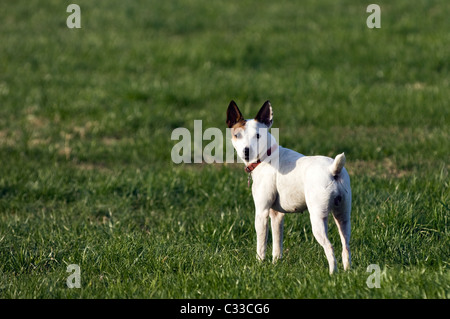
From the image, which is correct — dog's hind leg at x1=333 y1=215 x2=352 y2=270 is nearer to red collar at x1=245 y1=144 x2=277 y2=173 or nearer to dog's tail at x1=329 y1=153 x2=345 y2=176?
dog's tail at x1=329 y1=153 x2=345 y2=176

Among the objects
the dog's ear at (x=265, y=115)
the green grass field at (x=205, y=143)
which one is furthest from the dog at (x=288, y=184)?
the green grass field at (x=205, y=143)

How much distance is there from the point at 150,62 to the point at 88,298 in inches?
408

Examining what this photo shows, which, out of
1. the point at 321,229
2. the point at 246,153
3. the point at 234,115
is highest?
the point at 234,115

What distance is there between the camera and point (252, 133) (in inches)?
222

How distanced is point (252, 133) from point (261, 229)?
2.79 ft

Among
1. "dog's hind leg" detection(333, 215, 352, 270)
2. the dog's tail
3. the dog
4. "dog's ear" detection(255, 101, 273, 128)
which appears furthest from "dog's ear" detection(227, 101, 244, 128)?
"dog's hind leg" detection(333, 215, 352, 270)

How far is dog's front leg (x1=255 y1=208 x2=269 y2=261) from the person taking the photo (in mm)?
5762

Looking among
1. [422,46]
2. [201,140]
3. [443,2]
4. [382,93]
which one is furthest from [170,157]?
[443,2]

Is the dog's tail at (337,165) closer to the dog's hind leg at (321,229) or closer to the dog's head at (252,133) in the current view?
the dog's hind leg at (321,229)

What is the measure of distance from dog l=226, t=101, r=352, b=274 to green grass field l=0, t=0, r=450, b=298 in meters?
0.33

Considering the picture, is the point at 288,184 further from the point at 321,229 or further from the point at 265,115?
the point at 265,115

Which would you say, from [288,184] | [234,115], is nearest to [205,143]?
[234,115]

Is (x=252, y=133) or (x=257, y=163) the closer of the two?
(x=252, y=133)

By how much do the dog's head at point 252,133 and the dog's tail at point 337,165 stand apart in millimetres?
716
